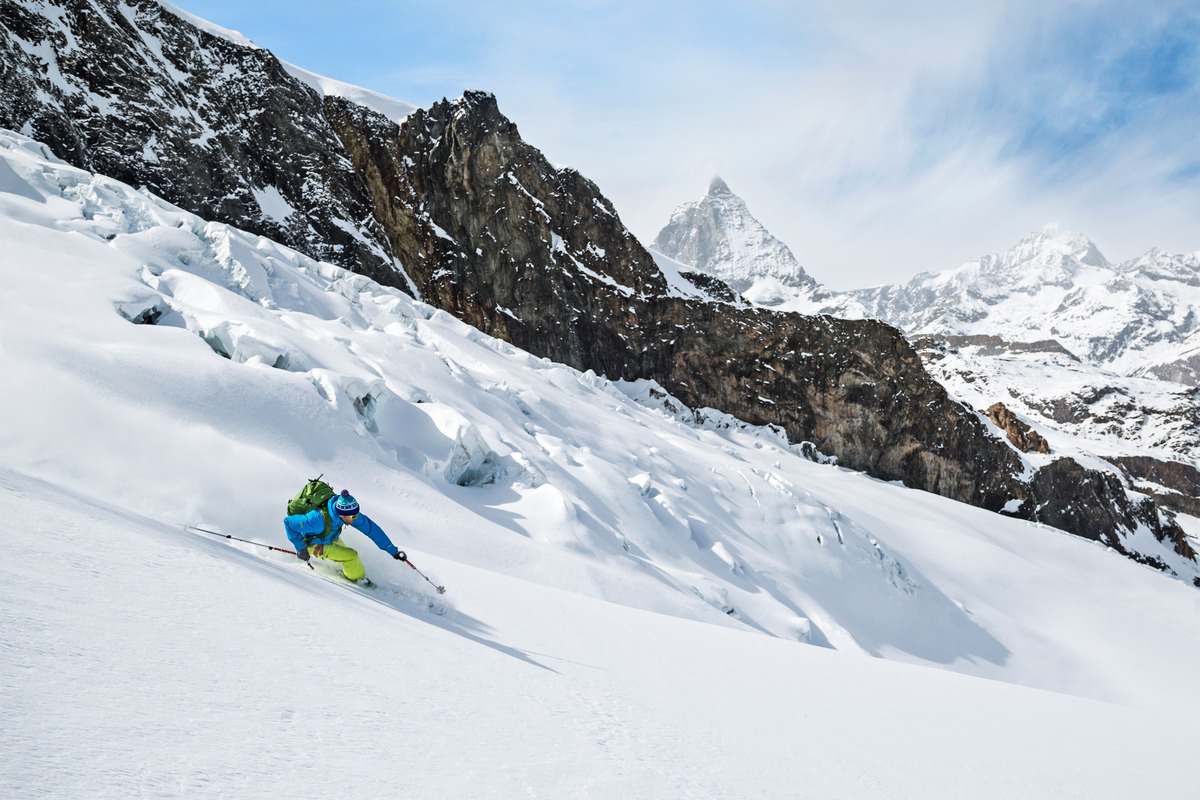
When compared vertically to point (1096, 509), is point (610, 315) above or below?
above

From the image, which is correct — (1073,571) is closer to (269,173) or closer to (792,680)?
(792,680)

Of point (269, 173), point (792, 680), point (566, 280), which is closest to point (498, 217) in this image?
point (566, 280)

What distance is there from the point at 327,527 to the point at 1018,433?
346 ft

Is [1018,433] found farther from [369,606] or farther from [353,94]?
[369,606]

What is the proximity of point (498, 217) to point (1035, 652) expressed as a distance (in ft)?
165

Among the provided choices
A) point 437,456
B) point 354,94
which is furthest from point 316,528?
point 354,94

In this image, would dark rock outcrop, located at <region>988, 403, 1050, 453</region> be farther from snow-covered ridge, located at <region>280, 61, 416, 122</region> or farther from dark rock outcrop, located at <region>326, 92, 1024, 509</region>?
snow-covered ridge, located at <region>280, 61, 416, 122</region>

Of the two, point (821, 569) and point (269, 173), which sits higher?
point (269, 173)

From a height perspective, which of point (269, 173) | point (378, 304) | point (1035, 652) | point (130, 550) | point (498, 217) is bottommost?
point (1035, 652)

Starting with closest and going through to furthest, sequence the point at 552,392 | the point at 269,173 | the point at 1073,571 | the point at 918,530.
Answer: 1. the point at 552,392
2. the point at 918,530
3. the point at 1073,571
4. the point at 269,173

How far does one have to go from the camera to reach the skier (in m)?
6.93

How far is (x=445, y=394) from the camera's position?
21172 millimetres

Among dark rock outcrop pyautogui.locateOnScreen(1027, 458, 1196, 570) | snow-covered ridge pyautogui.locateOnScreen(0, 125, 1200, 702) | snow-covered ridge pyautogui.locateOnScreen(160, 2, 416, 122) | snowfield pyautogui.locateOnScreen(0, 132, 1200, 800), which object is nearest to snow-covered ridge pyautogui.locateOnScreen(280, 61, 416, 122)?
snow-covered ridge pyautogui.locateOnScreen(160, 2, 416, 122)

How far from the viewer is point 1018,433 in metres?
93.9
